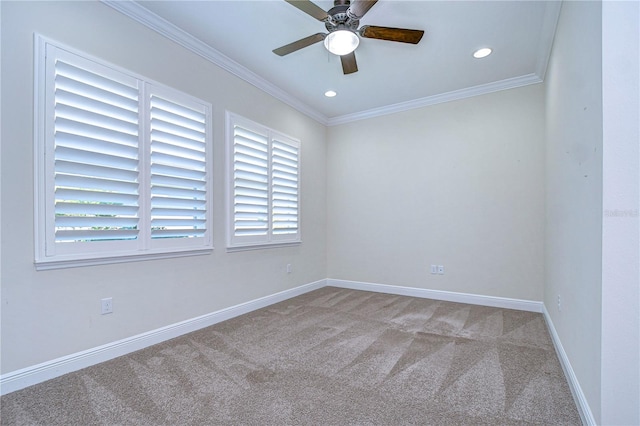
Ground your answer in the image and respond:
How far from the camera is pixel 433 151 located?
14.0ft

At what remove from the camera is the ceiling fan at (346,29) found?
2.13 m

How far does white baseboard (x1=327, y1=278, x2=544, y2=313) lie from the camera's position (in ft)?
12.0

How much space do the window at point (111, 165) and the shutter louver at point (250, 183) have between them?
0.48m

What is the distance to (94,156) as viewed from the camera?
224 centimetres

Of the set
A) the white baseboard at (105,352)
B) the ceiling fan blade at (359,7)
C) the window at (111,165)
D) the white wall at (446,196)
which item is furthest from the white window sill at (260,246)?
the ceiling fan blade at (359,7)

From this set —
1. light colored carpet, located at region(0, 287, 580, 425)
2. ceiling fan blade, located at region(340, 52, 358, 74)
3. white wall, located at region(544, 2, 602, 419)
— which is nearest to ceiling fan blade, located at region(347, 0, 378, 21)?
ceiling fan blade, located at region(340, 52, 358, 74)

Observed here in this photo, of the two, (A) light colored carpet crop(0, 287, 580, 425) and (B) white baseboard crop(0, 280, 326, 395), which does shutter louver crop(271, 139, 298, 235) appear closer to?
(B) white baseboard crop(0, 280, 326, 395)

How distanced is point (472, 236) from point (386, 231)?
1.19 meters

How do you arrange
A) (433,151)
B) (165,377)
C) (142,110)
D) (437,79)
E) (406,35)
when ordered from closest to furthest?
(165,377) < (406,35) < (142,110) < (437,79) < (433,151)

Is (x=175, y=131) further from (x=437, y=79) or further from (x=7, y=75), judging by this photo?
(x=437, y=79)

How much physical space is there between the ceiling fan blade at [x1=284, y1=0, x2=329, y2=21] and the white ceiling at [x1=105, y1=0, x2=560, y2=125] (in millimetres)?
336

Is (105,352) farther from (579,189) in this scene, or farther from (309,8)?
(579,189)

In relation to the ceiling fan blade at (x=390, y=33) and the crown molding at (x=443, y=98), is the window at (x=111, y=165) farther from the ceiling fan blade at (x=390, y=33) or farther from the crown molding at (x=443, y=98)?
the crown molding at (x=443, y=98)

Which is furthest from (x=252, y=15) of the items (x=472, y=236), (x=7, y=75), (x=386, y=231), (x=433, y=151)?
(x=472, y=236)
